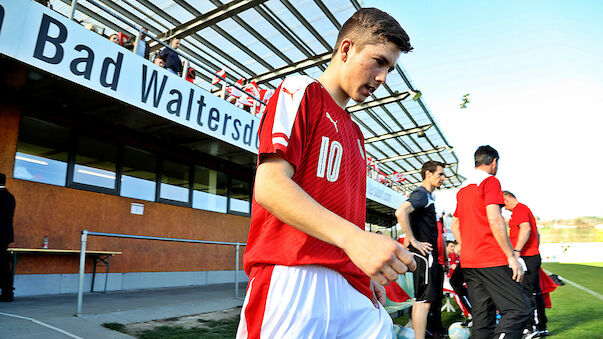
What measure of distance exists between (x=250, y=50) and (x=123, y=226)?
6.68 metres

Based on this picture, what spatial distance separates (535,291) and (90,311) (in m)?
6.28

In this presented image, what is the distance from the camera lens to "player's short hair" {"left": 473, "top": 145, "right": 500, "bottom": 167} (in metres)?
3.73

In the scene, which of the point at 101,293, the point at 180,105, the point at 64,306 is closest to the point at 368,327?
the point at 64,306

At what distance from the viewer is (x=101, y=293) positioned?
282 inches

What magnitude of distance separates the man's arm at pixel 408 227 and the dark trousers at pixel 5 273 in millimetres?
5579

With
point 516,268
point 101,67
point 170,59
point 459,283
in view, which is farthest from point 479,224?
point 170,59

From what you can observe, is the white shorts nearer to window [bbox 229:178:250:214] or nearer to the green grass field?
the green grass field

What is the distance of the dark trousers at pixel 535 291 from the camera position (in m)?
4.97

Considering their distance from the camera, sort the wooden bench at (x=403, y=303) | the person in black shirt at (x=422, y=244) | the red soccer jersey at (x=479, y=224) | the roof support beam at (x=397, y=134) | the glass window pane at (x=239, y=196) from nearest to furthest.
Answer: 1. the red soccer jersey at (x=479, y=224)
2. the person in black shirt at (x=422, y=244)
3. the wooden bench at (x=403, y=303)
4. the glass window pane at (x=239, y=196)
5. the roof support beam at (x=397, y=134)

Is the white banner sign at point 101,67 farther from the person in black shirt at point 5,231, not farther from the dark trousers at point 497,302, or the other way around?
the dark trousers at point 497,302

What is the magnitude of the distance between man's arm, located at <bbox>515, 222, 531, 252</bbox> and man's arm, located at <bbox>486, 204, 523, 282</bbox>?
2237 mm

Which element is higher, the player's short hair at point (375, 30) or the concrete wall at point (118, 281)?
the player's short hair at point (375, 30)

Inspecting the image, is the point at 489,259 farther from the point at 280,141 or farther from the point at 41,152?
the point at 41,152

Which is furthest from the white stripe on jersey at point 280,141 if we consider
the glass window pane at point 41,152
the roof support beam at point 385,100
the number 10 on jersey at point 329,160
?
the roof support beam at point 385,100
